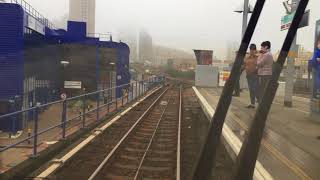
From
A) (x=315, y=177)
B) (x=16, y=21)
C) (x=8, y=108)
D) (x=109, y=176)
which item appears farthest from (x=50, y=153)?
(x=16, y=21)

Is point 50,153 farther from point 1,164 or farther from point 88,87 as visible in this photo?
point 88,87

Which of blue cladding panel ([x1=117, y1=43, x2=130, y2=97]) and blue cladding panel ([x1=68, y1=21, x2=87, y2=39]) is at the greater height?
blue cladding panel ([x1=68, y1=21, x2=87, y2=39])

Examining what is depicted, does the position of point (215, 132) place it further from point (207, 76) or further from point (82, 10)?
point (82, 10)

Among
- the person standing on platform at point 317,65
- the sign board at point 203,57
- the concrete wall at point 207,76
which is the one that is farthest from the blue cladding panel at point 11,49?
the person standing on platform at point 317,65

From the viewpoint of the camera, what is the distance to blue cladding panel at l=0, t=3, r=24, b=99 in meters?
25.9

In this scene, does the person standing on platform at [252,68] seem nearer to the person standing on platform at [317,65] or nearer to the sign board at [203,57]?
the person standing on platform at [317,65]

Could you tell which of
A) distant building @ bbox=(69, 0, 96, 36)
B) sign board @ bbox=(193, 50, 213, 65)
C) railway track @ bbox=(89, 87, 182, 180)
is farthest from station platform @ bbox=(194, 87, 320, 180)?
distant building @ bbox=(69, 0, 96, 36)

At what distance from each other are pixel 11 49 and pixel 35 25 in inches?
183

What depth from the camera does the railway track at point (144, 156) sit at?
9203 mm

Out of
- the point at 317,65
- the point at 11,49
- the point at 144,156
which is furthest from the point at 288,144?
the point at 11,49

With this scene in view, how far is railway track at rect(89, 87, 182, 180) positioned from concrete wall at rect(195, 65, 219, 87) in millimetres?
16697

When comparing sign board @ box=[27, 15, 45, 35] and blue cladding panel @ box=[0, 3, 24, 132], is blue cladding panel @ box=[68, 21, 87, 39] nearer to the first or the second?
sign board @ box=[27, 15, 45, 35]

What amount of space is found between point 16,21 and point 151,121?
11024mm

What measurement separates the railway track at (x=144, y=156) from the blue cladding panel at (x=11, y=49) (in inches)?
430
